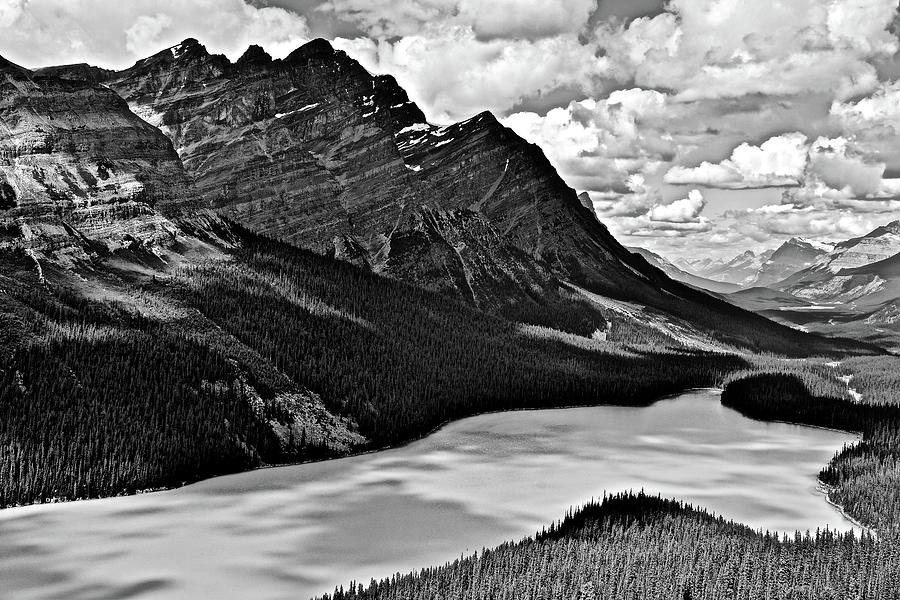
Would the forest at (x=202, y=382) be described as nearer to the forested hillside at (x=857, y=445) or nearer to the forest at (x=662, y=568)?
the forested hillside at (x=857, y=445)

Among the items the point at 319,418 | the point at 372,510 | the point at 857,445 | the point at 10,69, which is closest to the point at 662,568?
the point at 372,510

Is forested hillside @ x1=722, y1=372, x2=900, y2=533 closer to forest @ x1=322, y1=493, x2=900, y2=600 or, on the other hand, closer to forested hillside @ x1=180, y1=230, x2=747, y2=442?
forest @ x1=322, y1=493, x2=900, y2=600

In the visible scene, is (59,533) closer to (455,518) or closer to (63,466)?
(63,466)

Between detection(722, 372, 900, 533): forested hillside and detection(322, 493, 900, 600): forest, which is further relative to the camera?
detection(722, 372, 900, 533): forested hillside

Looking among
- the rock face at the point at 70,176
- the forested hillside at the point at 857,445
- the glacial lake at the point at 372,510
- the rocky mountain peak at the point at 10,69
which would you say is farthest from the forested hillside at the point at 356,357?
the rocky mountain peak at the point at 10,69

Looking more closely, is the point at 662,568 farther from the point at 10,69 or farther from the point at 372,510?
the point at 10,69

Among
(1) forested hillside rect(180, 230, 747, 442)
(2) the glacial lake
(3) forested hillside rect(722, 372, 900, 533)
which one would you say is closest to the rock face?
(1) forested hillside rect(180, 230, 747, 442)
